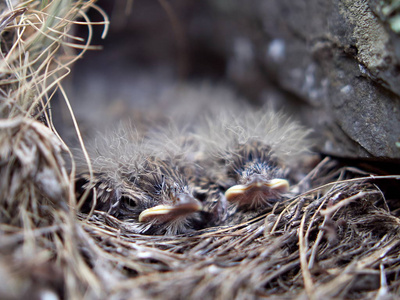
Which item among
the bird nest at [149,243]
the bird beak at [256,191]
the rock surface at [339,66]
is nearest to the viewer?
the bird nest at [149,243]

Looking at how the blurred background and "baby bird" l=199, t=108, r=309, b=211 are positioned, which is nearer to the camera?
the blurred background

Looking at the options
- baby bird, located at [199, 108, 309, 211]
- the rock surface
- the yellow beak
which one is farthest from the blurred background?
the yellow beak

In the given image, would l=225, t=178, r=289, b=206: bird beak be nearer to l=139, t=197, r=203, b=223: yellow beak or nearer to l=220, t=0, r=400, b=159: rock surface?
l=139, t=197, r=203, b=223: yellow beak

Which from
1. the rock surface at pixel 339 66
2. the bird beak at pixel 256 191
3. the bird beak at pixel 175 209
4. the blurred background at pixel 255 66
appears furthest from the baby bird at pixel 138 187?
the rock surface at pixel 339 66

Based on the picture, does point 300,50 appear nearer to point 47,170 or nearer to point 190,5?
point 190,5

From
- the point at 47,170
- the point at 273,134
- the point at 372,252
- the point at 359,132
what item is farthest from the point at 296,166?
the point at 47,170

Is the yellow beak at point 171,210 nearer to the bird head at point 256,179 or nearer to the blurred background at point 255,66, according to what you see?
the bird head at point 256,179
